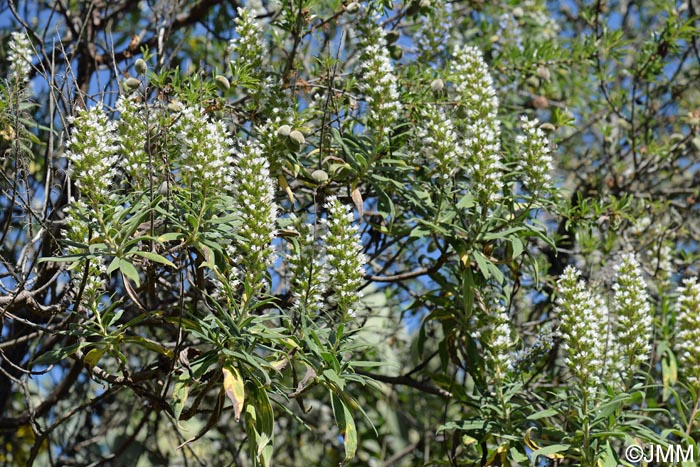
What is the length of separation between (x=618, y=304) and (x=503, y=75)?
1810 millimetres

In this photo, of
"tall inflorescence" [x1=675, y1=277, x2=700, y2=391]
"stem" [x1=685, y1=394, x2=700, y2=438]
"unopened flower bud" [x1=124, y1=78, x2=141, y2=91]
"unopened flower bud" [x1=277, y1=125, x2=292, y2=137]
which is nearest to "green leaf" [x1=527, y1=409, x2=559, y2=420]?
"stem" [x1=685, y1=394, x2=700, y2=438]

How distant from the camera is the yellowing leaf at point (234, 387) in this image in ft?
9.11

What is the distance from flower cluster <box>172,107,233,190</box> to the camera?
9.68 feet

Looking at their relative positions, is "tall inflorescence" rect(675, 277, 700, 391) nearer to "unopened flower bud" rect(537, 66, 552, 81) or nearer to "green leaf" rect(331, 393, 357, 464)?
"unopened flower bud" rect(537, 66, 552, 81)

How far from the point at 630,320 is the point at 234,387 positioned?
168cm

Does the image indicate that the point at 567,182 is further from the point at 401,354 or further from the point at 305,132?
the point at 305,132

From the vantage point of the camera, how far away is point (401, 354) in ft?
19.8

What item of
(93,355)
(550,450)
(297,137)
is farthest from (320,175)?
(550,450)

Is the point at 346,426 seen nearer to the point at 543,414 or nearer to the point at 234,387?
the point at 234,387

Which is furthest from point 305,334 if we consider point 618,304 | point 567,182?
point 567,182

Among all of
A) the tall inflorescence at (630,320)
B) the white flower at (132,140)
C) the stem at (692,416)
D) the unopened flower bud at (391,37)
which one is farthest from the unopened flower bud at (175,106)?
the stem at (692,416)

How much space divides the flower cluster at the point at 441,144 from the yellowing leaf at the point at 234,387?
1193mm

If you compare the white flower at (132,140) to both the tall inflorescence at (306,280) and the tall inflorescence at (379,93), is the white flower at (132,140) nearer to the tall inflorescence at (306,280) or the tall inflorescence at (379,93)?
the tall inflorescence at (306,280)

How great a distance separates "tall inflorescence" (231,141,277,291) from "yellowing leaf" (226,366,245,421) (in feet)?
0.98
